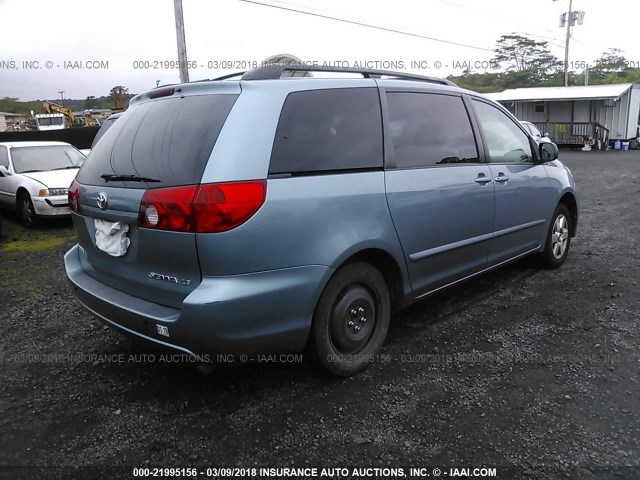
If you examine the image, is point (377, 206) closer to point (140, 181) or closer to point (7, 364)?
point (140, 181)

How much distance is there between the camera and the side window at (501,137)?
410 centimetres

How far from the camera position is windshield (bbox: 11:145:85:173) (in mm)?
9266

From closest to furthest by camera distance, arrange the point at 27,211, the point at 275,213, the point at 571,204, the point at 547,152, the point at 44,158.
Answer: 1. the point at 275,213
2. the point at 547,152
3. the point at 571,204
4. the point at 27,211
5. the point at 44,158

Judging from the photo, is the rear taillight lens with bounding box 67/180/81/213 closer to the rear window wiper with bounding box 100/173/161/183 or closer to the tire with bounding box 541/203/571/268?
the rear window wiper with bounding box 100/173/161/183

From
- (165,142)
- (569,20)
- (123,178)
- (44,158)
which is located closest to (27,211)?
(44,158)

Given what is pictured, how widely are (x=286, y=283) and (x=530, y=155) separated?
3.10 meters

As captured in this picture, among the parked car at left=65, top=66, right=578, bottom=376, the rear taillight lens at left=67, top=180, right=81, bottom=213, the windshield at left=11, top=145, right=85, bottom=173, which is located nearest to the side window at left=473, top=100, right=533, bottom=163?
the parked car at left=65, top=66, right=578, bottom=376

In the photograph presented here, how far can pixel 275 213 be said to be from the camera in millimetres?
2498

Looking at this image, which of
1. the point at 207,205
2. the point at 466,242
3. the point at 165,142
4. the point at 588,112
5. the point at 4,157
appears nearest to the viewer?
the point at 207,205

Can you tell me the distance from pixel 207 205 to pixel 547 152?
355cm

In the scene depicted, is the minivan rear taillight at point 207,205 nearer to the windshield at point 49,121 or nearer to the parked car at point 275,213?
the parked car at point 275,213

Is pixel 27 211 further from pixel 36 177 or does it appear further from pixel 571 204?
pixel 571 204

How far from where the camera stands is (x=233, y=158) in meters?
2.45

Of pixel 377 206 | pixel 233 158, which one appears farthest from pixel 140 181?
pixel 377 206
